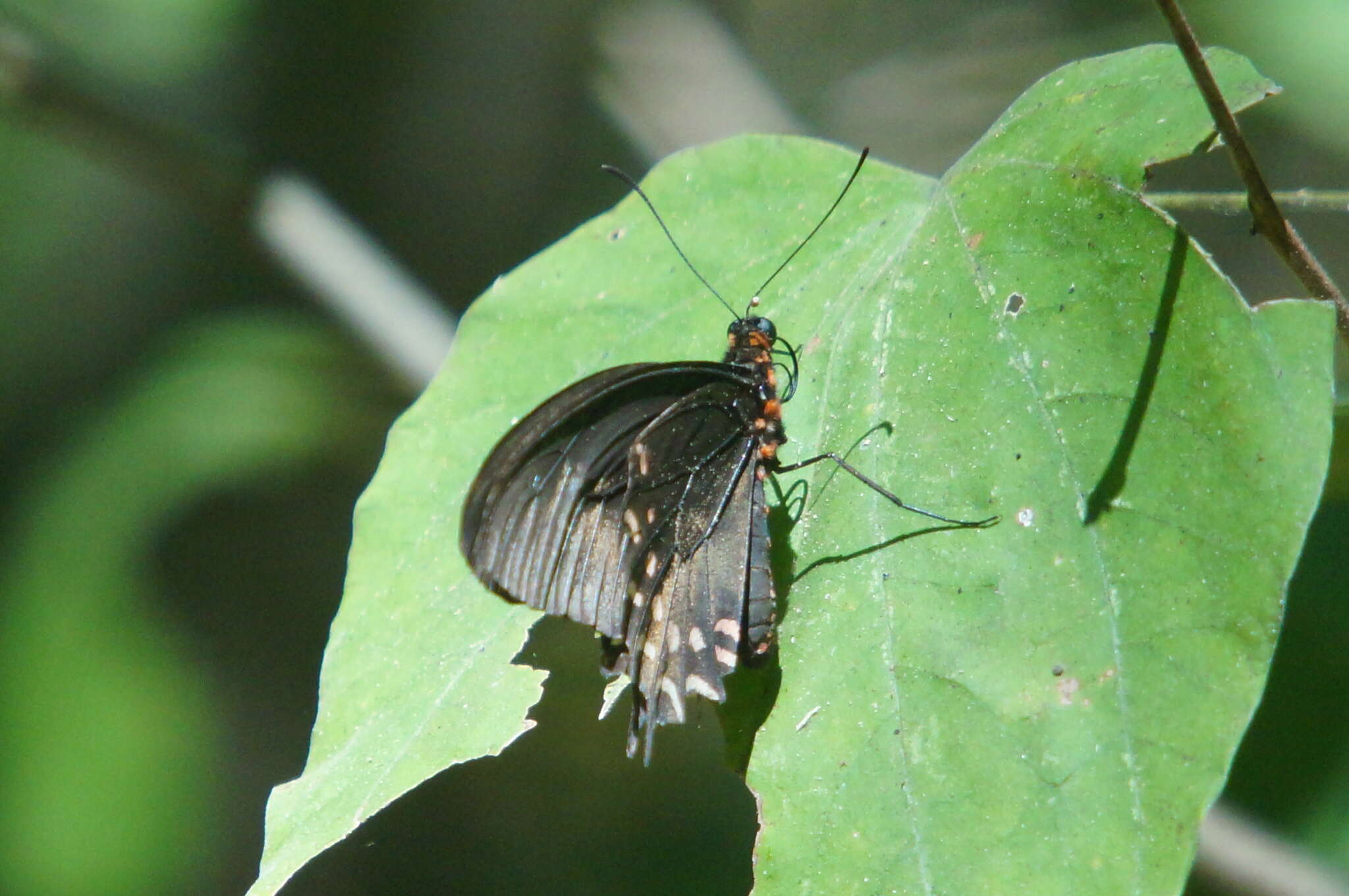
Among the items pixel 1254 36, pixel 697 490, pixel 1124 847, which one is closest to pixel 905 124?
pixel 1254 36

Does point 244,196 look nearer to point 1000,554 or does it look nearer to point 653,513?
point 653,513

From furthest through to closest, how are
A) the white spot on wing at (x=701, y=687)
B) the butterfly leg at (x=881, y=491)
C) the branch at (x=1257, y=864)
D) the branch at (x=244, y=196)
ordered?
the branch at (x=244, y=196), the branch at (x=1257, y=864), the white spot on wing at (x=701, y=687), the butterfly leg at (x=881, y=491)

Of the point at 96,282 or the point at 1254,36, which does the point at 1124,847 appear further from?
the point at 96,282

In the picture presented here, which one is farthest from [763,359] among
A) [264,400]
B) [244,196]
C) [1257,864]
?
[264,400]

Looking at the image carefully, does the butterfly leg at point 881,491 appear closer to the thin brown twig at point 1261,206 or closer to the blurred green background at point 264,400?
the thin brown twig at point 1261,206

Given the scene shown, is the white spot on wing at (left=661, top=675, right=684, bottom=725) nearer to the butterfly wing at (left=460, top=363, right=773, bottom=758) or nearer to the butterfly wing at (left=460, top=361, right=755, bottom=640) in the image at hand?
the butterfly wing at (left=460, top=363, right=773, bottom=758)

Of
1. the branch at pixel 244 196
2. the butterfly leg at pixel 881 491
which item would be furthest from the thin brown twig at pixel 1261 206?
the branch at pixel 244 196
